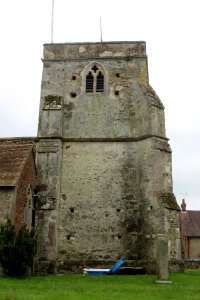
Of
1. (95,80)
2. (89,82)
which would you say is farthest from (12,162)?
(95,80)

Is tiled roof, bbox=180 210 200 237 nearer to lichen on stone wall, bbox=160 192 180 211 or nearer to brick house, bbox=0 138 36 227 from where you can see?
lichen on stone wall, bbox=160 192 180 211

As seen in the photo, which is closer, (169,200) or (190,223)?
(169,200)

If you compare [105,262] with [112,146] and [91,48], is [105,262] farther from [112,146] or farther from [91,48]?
[91,48]

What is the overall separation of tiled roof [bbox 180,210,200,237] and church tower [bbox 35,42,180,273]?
106 ft

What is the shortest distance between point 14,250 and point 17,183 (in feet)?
10.4

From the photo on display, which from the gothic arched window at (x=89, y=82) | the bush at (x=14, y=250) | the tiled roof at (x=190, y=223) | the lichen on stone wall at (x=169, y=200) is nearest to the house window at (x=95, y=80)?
the gothic arched window at (x=89, y=82)

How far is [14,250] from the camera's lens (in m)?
15.5

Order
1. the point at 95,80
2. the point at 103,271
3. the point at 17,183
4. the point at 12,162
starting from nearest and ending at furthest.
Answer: the point at 17,183, the point at 12,162, the point at 103,271, the point at 95,80

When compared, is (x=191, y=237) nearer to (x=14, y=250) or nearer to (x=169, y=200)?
(x=169, y=200)

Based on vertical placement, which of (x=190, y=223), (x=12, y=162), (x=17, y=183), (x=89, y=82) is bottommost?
(x=17, y=183)

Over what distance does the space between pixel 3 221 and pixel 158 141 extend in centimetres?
974

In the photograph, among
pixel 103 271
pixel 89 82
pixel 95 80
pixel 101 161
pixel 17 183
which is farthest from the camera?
pixel 89 82

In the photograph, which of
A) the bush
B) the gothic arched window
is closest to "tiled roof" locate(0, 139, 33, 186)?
the bush

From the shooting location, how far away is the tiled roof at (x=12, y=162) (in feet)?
58.0
